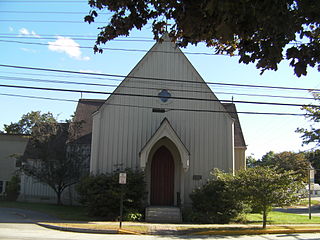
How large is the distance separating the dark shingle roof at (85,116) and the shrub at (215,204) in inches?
371

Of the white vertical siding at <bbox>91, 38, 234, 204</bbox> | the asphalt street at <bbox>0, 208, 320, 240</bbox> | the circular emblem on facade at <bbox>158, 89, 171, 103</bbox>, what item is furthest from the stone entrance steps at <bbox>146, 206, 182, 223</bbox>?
the circular emblem on facade at <bbox>158, 89, 171, 103</bbox>

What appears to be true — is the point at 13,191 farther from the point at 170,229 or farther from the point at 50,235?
the point at 170,229

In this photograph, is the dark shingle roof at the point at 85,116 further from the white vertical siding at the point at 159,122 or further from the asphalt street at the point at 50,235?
the asphalt street at the point at 50,235

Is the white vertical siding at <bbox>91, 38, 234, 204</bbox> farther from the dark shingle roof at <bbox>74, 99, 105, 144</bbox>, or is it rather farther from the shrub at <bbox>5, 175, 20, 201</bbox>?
the shrub at <bbox>5, 175, 20, 201</bbox>

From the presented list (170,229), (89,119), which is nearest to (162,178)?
(170,229)

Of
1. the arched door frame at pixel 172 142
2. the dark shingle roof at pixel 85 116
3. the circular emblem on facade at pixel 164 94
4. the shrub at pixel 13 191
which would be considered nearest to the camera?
the arched door frame at pixel 172 142

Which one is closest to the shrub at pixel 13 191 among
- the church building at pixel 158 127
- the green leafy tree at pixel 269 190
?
the church building at pixel 158 127

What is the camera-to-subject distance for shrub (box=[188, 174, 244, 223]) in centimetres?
1590

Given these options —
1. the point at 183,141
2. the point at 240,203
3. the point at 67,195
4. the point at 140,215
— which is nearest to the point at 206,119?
the point at 183,141

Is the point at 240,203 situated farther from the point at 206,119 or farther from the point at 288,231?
the point at 206,119

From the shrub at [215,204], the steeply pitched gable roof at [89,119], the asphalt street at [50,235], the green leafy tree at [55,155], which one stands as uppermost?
the steeply pitched gable roof at [89,119]

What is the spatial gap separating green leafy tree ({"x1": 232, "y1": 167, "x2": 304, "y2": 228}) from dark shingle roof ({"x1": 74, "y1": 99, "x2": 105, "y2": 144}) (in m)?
12.1

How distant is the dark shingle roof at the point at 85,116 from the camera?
2331 cm

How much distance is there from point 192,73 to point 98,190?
8813mm
